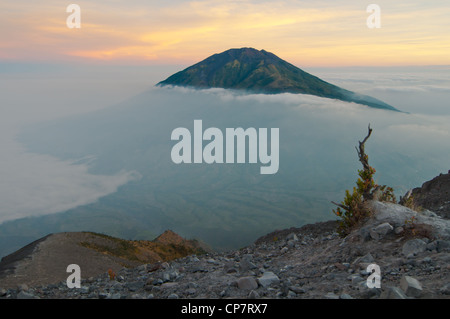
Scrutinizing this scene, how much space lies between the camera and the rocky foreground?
838cm

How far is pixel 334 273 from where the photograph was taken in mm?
10008

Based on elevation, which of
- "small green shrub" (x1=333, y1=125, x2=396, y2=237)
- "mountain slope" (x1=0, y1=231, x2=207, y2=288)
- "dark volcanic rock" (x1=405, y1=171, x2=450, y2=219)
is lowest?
"mountain slope" (x1=0, y1=231, x2=207, y2=288)

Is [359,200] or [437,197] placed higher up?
[359,200]

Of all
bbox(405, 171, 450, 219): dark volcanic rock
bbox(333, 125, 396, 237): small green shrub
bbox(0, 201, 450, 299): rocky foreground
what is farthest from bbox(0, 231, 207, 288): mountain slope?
bbox(405, 171, 450, 219): dark volcanic rock

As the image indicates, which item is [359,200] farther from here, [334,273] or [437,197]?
[437,197]

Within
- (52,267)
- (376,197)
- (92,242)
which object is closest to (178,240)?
(92,242)

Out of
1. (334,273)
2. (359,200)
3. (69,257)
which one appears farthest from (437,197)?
(69,257)

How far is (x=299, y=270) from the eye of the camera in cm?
1136

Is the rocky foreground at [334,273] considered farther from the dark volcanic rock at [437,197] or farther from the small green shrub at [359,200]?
the dark volcanic rock at [437,197]

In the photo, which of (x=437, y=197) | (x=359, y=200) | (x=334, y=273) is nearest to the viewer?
(x=334, y=273)

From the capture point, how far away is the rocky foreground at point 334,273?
8.38 meters

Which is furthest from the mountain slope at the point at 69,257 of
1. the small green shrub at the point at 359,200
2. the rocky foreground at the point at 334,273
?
the small green shrub at the point at 359,200

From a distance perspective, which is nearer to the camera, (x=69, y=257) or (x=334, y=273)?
(x=334, y=273)

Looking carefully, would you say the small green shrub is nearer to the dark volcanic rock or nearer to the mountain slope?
the dark volcanic rock
